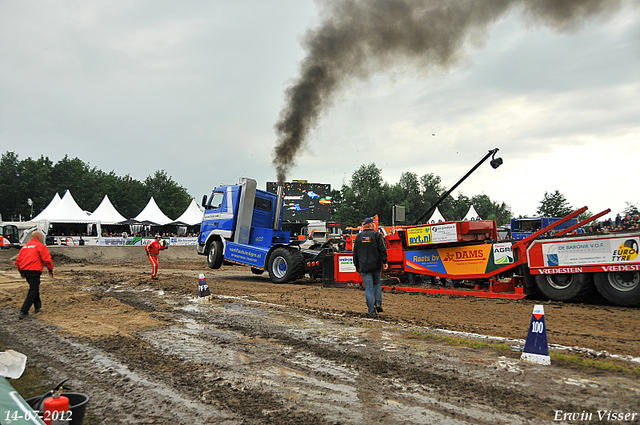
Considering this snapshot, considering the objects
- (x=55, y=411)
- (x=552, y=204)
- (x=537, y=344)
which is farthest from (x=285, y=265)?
(x=552, y=204)

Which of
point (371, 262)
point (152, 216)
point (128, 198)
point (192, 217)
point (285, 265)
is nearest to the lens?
point (371, 262)

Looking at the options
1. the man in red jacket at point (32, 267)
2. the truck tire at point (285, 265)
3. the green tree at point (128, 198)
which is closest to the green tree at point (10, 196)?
the green tree at point (128, 198)

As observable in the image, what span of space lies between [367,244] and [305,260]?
5.56 m

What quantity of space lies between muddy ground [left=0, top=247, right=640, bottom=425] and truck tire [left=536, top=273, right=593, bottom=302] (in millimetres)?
268

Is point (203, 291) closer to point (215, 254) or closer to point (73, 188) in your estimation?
point (215, 254)

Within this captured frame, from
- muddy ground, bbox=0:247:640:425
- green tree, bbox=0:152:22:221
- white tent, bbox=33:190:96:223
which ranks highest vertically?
green tree, bbox=0:152:22:221

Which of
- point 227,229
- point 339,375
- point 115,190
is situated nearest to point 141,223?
point 227,229

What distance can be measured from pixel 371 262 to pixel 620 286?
4.62 m

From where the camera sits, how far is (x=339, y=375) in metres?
4.06

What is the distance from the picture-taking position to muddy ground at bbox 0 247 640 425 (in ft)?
10.6

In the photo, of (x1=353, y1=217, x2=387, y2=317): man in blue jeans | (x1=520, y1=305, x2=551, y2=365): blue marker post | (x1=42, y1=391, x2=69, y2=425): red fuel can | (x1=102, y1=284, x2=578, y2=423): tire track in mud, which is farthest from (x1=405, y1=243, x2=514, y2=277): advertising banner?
(x1=42, y1=391, x2=69, y2=425): red fuel can

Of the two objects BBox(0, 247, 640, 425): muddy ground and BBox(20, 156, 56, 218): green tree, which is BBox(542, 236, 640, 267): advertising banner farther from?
BBox(20, 156, 56, 218): green tree

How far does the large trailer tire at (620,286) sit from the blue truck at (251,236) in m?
7.18

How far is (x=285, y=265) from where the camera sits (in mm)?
12422
